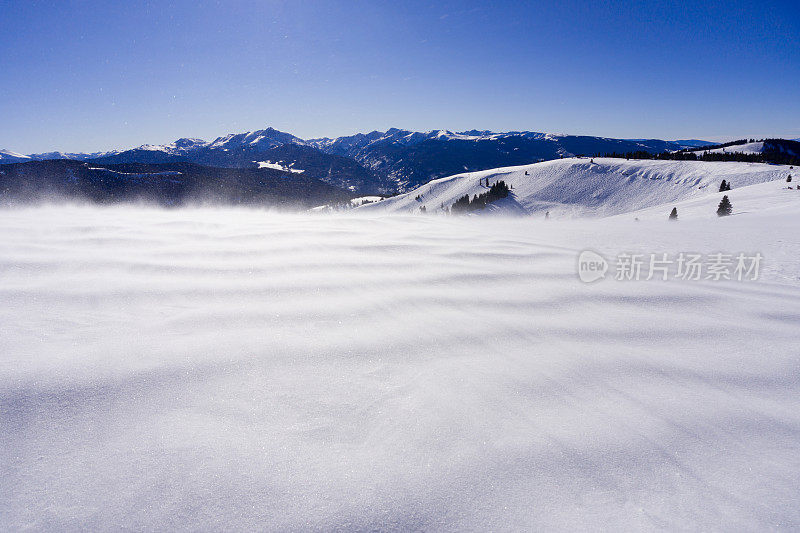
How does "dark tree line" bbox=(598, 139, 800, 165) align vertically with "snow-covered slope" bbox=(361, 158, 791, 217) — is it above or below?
above

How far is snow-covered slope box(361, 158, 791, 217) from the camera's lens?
48.4 m

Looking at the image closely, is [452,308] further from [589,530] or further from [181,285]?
[181,285]

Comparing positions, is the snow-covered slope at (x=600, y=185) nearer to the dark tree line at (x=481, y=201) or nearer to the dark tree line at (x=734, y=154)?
the dark tree line at (x=481, y=201)

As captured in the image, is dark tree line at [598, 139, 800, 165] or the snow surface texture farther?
dark tree line at [598, 139, 800, 165]

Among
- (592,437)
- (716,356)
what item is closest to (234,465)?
(592,437)

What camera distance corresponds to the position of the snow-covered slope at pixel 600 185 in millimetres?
48359

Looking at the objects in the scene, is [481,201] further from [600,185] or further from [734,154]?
[734,154]

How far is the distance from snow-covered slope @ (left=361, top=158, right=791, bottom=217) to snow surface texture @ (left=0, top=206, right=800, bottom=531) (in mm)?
57019

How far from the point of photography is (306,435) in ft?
5.18

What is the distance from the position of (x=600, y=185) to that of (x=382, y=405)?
70596mm

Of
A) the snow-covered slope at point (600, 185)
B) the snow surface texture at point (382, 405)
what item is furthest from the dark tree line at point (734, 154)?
the snow surface texture at point (382, 405)

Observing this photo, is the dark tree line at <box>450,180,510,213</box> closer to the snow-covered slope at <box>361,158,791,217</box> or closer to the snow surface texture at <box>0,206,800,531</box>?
the snow-covered slope at <box>361,158,791,217</box>

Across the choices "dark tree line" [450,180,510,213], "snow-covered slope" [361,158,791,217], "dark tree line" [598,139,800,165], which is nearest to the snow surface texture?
"snow-covered slope" [361,158,791,217]

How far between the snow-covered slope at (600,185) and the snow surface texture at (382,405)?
57.0 meters
